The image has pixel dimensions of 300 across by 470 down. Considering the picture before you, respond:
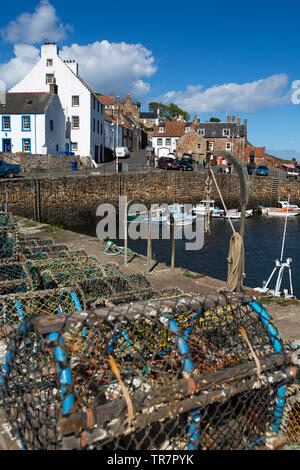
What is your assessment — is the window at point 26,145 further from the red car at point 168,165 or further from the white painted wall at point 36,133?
the red car at point 168,165

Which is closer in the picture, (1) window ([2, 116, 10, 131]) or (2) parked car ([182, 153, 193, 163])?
(1) window ([2, 116, 10, 131])

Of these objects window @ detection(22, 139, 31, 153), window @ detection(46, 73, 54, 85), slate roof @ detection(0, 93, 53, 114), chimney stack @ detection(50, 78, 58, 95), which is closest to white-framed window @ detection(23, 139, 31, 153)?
window @ detection(22, 139, 31, 153)

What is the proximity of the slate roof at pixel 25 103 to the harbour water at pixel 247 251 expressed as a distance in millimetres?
13507

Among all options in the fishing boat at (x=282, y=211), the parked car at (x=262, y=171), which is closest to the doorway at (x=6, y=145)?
the fishing boat at (x=282, y=211)

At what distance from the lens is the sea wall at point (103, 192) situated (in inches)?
1061

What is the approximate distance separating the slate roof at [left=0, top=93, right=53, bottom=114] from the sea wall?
9.63 metres

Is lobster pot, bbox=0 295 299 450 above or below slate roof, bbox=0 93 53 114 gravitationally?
below

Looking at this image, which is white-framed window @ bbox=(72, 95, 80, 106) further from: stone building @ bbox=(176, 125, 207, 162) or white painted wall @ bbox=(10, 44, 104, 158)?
stone building @ bbox=(176, 125, 207, 162)

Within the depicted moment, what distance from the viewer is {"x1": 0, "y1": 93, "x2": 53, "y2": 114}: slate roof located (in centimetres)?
3591

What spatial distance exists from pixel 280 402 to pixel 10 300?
147 inches

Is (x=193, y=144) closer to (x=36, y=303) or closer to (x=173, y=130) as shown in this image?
(x=173, y=130)

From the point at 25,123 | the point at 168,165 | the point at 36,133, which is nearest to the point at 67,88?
the point at 25,123

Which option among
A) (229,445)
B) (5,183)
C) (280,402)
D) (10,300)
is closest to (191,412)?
(229,445)

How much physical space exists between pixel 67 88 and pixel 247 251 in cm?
2732
